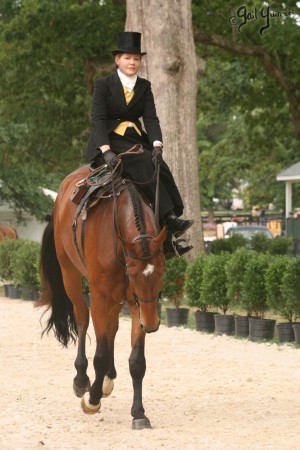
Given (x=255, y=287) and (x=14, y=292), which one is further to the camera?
(x=14, y=292)

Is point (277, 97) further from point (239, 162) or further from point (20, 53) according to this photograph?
point (239, 162)

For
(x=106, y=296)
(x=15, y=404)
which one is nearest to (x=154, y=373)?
(x=15, y=404)

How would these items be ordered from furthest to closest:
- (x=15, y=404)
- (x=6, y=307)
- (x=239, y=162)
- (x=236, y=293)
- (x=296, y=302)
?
(x=239, y=162), (x=6, y=307), (x=236, y=293), (x=296, y=302), (x=15, y=404)

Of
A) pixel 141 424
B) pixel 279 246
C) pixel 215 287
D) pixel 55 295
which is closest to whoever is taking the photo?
pixel 141 424

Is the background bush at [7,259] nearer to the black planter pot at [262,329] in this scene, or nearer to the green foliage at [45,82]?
the green foliage at [45,82]

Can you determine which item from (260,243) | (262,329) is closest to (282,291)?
(262,329)

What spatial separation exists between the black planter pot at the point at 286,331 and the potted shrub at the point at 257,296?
332mm

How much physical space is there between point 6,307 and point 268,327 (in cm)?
795

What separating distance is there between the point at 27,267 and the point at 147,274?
575 inches

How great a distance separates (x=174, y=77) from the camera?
22016 millimetres

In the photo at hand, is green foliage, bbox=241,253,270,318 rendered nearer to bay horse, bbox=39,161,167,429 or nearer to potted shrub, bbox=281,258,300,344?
potted shrub, bbox=281,258,300,344

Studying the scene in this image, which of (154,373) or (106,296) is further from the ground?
(106,296)

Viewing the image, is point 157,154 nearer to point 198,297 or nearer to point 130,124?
point 130,124

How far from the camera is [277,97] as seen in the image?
114ft
